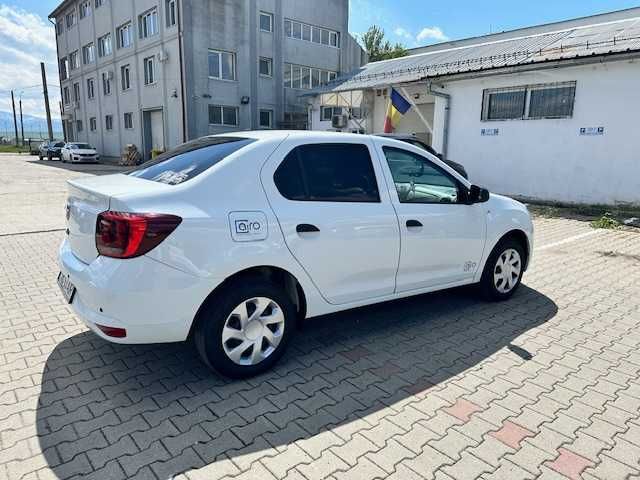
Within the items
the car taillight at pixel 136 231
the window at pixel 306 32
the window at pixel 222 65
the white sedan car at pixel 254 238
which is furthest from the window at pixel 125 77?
the car taillight at pixel 136 231

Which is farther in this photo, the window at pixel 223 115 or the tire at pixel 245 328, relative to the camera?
the window at pixel 223 115

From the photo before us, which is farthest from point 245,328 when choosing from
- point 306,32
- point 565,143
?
point 306,32

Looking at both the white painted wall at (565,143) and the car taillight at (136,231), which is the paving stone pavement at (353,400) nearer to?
the car taillight at (136,231)

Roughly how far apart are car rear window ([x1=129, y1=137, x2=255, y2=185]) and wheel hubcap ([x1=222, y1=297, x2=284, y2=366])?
0.96m

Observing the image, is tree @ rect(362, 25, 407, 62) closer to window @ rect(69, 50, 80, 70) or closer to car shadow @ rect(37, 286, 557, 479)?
window @ rect(69, 50, 80, 70)

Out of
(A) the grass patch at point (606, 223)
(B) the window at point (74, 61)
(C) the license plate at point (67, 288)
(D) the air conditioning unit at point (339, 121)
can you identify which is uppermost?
(B) the window at point (74, 61)

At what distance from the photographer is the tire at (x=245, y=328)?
2957 millimetres

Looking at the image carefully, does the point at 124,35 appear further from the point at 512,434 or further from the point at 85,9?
the point at 512,434

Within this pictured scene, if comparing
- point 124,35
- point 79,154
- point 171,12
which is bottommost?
point 79,154

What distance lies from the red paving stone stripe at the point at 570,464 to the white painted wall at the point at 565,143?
393 inches

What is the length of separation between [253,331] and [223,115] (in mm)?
23504

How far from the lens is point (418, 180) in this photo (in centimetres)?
406

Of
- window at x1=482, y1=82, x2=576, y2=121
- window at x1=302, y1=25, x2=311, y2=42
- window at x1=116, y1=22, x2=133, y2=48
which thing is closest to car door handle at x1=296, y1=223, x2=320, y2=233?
window at x1=482, y1=82, x2=576, y2=121

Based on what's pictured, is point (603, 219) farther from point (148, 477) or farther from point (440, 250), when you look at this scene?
point (148, 477)
